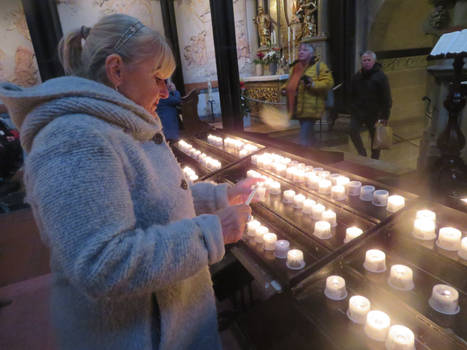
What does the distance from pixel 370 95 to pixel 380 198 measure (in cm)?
393

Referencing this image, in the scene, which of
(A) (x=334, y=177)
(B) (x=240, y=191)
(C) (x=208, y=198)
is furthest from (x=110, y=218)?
(A) (x=334, y=177)

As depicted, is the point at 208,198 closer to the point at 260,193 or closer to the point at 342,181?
the point at 260,193

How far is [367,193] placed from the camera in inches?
71.7

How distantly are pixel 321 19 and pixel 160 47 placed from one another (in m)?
8.43

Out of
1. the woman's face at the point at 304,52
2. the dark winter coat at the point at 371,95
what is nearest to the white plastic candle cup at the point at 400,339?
the woman's face at the point at 304,52

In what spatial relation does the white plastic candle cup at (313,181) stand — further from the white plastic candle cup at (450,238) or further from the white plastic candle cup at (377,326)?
the white plastic candle cup at (377,326)

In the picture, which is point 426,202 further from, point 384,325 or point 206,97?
point 206,97

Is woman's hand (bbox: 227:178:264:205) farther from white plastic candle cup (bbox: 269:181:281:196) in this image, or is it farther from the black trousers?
the black trousers

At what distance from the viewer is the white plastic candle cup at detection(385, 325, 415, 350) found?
998 mm

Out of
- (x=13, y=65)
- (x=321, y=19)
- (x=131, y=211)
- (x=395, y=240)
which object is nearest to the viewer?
(x=131, y=211)

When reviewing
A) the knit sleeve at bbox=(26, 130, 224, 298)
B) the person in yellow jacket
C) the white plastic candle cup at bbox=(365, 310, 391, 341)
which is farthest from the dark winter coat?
the knit sleeve at bbox=(26, 130, 224, 298)

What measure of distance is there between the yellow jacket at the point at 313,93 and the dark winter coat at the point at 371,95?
673 mm

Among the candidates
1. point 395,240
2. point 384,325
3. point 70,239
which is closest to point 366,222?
point 395,240

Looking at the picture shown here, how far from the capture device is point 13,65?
8.77 metres
